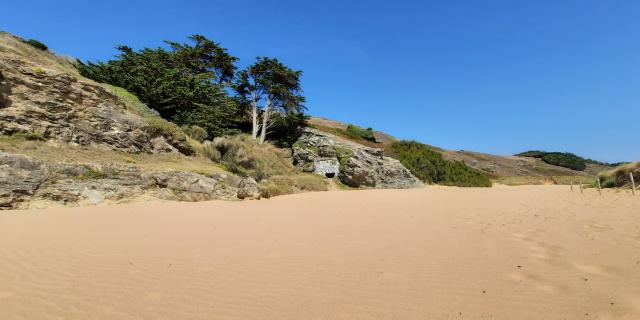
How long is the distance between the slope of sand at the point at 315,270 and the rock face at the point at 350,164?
13.7m

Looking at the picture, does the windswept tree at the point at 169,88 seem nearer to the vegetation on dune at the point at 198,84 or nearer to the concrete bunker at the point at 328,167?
the vegetation on dune at the point at 198,84

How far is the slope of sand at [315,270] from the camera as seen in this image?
7.59 ft

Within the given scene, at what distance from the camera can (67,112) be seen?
406 inches

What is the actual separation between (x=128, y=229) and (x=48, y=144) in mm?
6664

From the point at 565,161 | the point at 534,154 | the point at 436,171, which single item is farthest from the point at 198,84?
the point at 534,154

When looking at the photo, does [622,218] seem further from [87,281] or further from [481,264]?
[87,281]

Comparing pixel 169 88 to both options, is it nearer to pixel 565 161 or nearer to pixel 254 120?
pixel 254 120

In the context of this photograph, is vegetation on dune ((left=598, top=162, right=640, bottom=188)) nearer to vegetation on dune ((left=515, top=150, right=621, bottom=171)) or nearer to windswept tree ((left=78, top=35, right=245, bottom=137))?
windswept tree ((left=78, top=35, right=245, bottom=137))

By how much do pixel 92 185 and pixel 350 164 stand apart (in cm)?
1391

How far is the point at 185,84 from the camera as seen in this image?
59.3ft

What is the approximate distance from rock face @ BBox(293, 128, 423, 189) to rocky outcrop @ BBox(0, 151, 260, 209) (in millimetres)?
10154

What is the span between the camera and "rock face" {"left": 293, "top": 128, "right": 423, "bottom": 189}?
1920 centimetres

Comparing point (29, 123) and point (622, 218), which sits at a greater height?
point (29, 123)

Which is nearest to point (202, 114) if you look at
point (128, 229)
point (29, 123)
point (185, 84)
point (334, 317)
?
point (185, 84)
